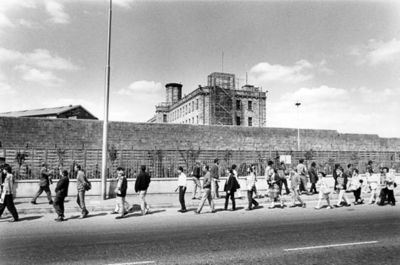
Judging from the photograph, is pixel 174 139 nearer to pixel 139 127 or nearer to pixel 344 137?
pixel 139 127

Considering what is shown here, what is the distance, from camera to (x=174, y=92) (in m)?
76.3

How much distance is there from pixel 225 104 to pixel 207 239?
51.0 metres

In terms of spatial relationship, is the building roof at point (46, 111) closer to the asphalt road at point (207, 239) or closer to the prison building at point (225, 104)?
the prison building at point (225, 104)

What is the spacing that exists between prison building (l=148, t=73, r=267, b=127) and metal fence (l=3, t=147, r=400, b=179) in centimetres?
3353

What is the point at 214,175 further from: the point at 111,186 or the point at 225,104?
the point at 225,104

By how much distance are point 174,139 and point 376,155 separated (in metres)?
17.9

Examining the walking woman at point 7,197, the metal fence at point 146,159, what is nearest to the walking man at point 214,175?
the metal fence at point 146,159

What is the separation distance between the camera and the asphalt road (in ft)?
19.0

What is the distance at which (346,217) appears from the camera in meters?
10.2

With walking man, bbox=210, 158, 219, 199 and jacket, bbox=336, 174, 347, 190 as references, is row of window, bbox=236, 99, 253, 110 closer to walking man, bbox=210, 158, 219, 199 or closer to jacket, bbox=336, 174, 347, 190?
walking man, bbox=210, 158, 219, 199

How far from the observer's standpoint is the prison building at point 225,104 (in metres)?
56.8

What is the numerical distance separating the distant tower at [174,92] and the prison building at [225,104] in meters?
10.7

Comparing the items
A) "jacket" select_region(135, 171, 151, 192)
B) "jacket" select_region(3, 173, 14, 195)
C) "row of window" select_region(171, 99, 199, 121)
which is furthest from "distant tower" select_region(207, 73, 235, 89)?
"jacket" select_region(3, 173, 14, 195)

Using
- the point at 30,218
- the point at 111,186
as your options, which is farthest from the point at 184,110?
the point at 30,218
